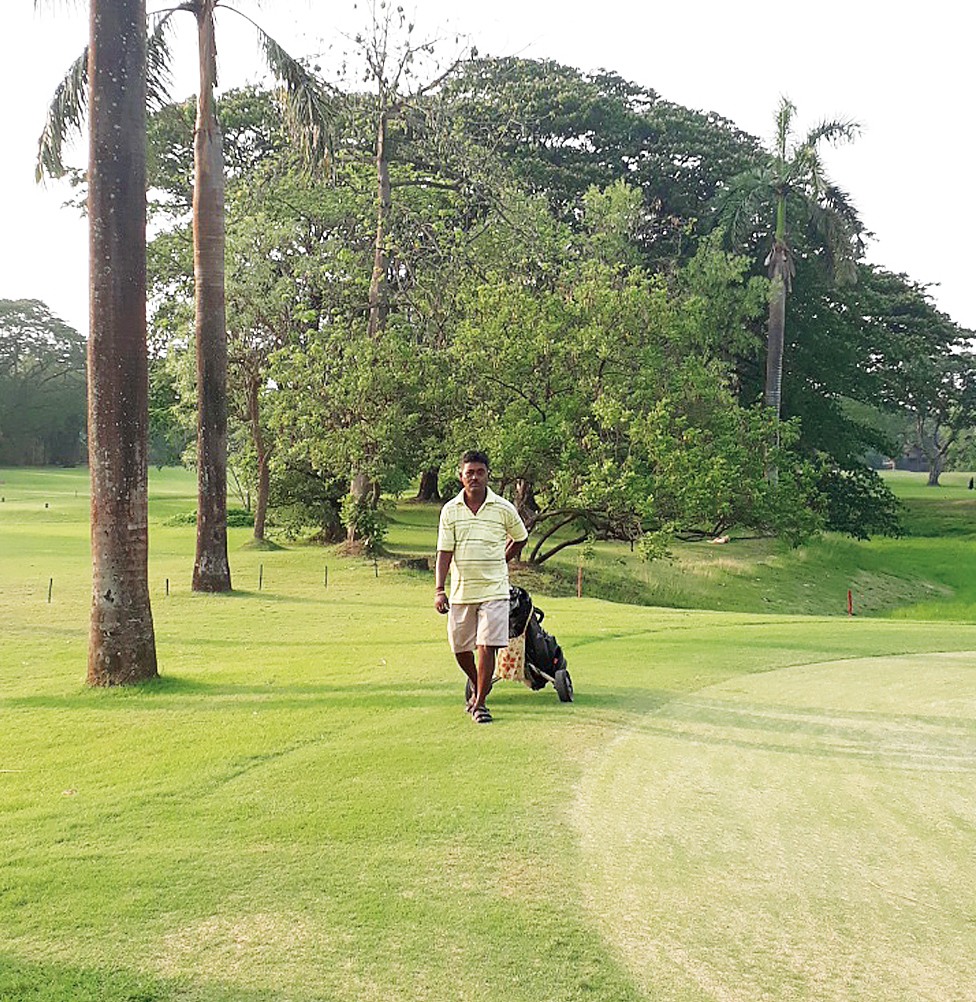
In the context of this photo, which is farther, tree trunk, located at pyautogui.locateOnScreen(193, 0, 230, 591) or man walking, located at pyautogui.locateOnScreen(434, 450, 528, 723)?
tree trunk, located at pyautogui.locateOnScreen(193, 0, 230, 591)

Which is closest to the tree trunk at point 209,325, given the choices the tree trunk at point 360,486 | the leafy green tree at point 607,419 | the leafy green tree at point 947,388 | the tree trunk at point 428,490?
the tree trunk at point 360,486

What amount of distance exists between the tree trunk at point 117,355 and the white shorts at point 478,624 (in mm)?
3013

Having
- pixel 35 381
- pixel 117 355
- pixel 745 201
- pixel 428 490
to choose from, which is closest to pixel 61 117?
pixel 117 355

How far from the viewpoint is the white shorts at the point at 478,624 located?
7875 mm

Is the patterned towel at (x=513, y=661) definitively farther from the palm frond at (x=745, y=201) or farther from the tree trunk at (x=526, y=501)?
the palm frond at (x=745, y=201)

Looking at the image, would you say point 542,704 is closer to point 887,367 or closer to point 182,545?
point 182,545

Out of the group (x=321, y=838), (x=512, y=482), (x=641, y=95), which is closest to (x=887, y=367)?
(x=641, y=95)

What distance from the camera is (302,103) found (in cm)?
1627

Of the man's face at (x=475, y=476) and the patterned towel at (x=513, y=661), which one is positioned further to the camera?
the patterned towel at (x=513, y=661)

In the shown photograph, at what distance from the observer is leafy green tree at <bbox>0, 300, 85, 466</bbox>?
7350cm

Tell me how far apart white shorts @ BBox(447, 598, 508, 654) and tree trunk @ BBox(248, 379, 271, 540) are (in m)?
18.7

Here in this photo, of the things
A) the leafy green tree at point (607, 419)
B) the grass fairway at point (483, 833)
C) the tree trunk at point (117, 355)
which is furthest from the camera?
the leafy green tree at point (607, 419)

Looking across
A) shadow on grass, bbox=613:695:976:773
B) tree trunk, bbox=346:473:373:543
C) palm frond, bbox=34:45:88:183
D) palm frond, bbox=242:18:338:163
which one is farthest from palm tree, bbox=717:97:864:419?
shadow on grass, bbox=613:695:976:773

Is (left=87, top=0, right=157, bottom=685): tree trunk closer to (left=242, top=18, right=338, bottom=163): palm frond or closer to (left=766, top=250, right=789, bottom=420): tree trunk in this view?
(left=242, top=18, right=338, bottom=163): palm frond
